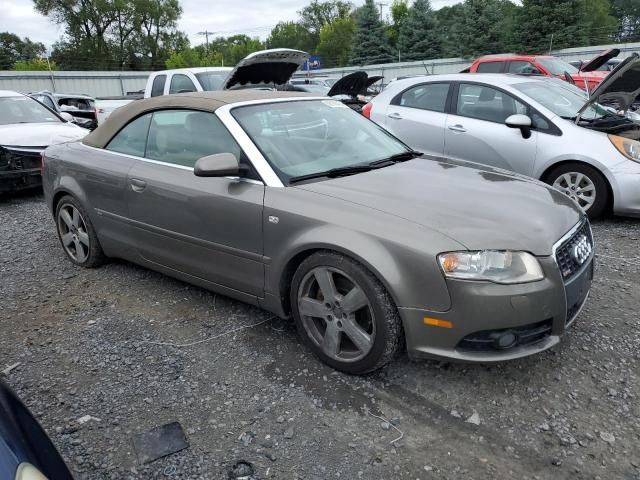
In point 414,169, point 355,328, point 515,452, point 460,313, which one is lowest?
point 515,452

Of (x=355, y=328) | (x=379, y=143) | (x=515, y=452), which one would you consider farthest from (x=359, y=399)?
(x=379, y=143)

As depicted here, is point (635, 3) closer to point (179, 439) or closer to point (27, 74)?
point (27, 74)

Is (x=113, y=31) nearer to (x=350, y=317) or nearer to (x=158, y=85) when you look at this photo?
(x=158, y=85)

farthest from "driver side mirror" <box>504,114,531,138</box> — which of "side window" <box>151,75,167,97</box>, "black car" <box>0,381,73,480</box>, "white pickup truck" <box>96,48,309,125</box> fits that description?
"side window" <box>151,75,167,97</box>

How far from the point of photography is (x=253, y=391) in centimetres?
283

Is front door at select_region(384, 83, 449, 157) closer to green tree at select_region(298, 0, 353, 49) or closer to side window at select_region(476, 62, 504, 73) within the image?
side window at select_region(476, 62, 504, 73)

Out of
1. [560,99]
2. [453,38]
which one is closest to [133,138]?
[560,99]

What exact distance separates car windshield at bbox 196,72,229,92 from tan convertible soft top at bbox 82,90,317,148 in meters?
5.55

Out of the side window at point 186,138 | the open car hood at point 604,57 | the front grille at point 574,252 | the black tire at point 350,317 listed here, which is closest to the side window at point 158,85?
the side window at point 186,138

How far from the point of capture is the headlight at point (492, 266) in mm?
2479

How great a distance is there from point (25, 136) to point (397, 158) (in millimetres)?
6153

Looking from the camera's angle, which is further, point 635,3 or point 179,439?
point 635,3

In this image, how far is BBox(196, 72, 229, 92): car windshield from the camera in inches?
380

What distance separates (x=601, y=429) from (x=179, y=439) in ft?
6.60
